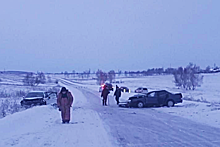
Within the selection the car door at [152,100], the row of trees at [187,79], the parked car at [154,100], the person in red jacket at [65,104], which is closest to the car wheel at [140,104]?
the parked car at [154,100]

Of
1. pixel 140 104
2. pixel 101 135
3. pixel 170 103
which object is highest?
pixel 101 135

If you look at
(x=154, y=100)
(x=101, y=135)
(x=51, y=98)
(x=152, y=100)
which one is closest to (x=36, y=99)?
(x=51, y=98)

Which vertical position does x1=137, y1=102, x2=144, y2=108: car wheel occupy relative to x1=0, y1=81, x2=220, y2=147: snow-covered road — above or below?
below

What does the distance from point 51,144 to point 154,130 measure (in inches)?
193

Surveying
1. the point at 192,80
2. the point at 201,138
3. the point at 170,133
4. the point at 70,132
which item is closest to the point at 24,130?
the point at 70,132

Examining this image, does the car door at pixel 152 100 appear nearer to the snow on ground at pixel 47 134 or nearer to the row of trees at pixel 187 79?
the snow on ground at pixel 47 134

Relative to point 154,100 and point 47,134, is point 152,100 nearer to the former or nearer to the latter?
point 154,100

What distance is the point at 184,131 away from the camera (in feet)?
42.4

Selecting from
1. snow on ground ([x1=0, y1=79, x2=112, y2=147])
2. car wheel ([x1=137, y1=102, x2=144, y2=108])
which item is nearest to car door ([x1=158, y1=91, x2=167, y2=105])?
car wheel ([x1=137, y1=102, x2=144, y2=108])

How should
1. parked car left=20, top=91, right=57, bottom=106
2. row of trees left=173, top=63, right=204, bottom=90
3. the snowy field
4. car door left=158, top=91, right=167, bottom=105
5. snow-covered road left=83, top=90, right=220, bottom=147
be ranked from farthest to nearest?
1. row of trees left=173, top=63, right=204, bottom=90
2. parked car left=20, top=91, right=57, bottom=106
3. car door left=158, top=91, right=167, bottom=105
4. the snowy field
5. snow-covered road left=83, top=90, right=220, bottom=147

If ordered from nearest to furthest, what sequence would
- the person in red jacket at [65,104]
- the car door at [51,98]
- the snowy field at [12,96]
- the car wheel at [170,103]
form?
the person in red jacket at [65,104] → the snowy field at [12,96] → the car wheel at [170,103] → the car door at [51,98]

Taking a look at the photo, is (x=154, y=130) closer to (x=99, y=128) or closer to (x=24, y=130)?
(x=99, y=128)

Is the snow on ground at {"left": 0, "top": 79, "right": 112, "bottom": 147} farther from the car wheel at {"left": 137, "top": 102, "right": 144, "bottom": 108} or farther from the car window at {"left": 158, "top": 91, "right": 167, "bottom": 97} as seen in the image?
the car window at {"left": 158, "top": 91, "right": 167, "bottom": 97}

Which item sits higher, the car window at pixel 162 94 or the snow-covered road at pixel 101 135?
the car window at pixel 162 94
